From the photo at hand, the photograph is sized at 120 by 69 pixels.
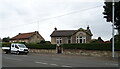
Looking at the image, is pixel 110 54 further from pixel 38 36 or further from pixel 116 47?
pixel 38 36

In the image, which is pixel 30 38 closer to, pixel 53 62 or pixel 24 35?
pixel 24 35

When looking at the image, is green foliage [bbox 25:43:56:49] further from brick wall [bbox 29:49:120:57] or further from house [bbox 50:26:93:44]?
house [bbox 50:26:93:44]

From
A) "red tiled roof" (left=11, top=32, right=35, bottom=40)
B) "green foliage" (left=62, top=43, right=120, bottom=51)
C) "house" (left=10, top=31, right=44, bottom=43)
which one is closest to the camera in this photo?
"green foliage" (left=62, top=43, right=120, bottom=51)

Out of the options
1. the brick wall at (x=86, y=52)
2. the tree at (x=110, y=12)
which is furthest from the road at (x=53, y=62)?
the brick wall at (x=86, y=52)

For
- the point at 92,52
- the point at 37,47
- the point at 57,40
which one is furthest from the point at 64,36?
the point at 92,52

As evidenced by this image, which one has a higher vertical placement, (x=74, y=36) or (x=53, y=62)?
(x=74, y=36)

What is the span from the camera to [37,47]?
56781mm

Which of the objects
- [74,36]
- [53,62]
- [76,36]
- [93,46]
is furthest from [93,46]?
[74,36]

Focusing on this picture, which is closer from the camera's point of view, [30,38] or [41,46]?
[41,46]

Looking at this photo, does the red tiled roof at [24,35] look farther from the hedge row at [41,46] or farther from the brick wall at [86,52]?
the brick wall at [86,52]

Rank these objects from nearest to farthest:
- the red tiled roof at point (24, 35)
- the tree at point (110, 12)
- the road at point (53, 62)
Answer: the road at point (53, 62)
the tree at point (110, 12)
the red tiled roof at point (24, 35)

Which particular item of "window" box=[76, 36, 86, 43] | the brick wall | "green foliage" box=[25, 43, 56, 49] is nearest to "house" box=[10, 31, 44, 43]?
"window" box=[76, 36, 86, 43]

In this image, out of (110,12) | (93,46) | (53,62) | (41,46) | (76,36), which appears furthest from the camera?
(76,36)

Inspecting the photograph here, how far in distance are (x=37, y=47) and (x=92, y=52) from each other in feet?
51.2
